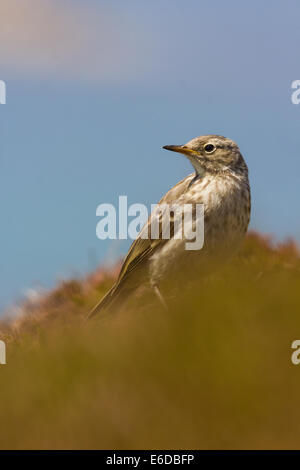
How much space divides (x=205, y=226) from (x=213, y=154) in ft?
4.75

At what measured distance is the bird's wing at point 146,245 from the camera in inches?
361

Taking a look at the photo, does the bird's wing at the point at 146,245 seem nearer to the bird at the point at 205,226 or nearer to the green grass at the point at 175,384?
the bird at the point at 205,226

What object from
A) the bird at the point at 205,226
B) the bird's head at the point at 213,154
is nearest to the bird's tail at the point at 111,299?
the bird at the point at 205,226

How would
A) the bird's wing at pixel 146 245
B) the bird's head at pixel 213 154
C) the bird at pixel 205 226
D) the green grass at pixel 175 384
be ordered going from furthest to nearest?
the bird's head at pixel 213 154, the bird's wing at pixel 146 245, the bird at pixel 205 226, the green grass at pixel 175 384

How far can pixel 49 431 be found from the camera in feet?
13.8

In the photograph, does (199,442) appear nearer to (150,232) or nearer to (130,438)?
(130,438)

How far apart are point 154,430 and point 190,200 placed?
17.4 ft

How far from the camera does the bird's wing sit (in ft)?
30.1

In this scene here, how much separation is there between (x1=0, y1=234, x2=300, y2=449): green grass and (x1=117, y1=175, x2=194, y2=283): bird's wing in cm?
328

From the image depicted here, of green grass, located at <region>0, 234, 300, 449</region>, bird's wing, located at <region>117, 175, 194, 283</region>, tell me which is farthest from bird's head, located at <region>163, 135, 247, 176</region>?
green grass, located at <region>0, 234, 300, 449</region>

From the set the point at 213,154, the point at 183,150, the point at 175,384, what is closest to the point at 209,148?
the point at 213,154

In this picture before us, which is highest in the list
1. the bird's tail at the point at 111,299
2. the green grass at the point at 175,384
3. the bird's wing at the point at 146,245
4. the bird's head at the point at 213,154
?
the bird's head at the point at 213,154

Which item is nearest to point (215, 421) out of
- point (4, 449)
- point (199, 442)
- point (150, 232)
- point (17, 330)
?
point (199, 442)

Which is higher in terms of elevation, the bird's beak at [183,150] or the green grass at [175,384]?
the bird's beak at [183,150]
